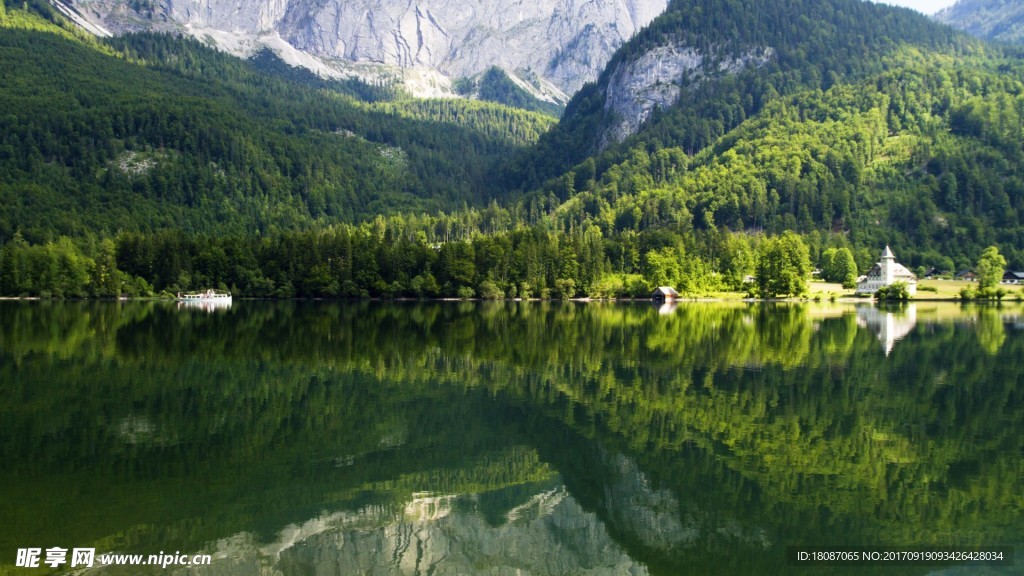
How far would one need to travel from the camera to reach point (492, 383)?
37.0 m

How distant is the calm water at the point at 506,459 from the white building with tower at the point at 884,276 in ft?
366

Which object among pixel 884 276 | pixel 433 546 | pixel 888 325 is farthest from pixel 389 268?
pixel 433 546

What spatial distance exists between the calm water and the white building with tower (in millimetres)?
111678

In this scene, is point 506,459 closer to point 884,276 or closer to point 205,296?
point 205,296

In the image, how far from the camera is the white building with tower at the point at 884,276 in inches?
5822

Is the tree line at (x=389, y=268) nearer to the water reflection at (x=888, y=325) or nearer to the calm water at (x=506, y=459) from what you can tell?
the water reflection at (x=888, y=325)

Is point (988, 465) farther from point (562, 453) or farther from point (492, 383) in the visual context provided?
point (492, 383)

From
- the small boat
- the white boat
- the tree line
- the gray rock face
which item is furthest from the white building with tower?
the gray rock face

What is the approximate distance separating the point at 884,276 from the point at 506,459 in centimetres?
14502

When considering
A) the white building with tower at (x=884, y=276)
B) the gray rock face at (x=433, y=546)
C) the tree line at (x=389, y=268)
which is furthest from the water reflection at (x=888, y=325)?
the white building with tower at (x=884, y=276)

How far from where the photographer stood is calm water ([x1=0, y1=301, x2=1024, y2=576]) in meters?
17.1

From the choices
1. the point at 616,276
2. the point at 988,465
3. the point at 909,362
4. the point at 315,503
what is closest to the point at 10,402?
the point at 315,503

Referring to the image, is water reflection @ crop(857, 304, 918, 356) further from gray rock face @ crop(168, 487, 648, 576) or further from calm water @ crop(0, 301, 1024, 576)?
gray rock face @ crop(168, 487, 648, 576)

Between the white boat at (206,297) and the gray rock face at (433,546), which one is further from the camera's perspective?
the white boat at (206,297)
